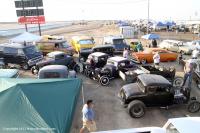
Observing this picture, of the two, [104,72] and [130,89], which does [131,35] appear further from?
[130,89]

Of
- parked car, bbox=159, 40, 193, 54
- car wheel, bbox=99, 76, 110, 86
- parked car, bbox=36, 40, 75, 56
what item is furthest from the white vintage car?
parked car, bbox=159, 40, 193, 54

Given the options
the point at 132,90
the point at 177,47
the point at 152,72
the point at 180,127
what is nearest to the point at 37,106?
the point at 180,127

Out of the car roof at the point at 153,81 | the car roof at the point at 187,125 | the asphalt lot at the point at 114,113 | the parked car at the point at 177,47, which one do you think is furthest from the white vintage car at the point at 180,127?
the parked car at the point at 177,47

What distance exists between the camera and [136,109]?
10.3 metres

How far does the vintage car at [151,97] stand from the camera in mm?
10312

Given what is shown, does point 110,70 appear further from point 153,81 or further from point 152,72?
point 153,81

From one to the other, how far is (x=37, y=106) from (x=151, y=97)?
5.03 metres

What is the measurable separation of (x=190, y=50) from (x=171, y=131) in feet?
66.0

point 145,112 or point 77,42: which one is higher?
point 77,42

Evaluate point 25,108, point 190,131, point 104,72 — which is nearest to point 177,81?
point 104,72

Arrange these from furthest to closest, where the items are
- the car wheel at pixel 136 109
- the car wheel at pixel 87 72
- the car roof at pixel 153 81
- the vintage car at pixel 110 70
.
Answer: the car wheel at pixel 87 72, the vintage car at pixel 110 70, the car roof at pixel 153 81, the car wheel at pixel 136 109

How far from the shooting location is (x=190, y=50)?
1000 inches

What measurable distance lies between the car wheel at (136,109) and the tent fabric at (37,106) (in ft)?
8.67

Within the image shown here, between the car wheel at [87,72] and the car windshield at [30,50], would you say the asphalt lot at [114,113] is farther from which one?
the car windshield at [30,50]
